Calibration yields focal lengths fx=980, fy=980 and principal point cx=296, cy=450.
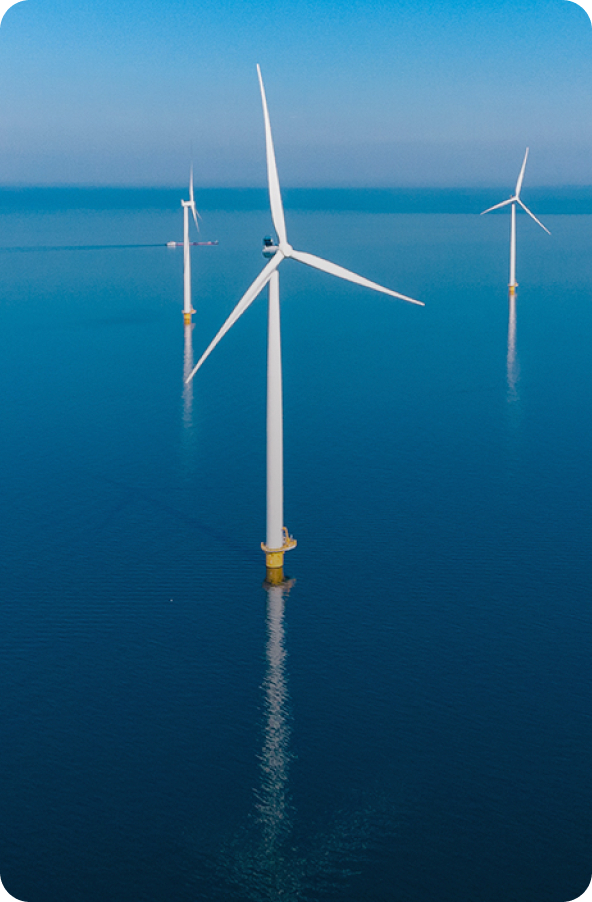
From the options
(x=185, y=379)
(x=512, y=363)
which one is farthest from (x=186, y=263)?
(x=512, y=363)

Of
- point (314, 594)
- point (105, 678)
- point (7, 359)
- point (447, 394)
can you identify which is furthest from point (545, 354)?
point (105, 678)

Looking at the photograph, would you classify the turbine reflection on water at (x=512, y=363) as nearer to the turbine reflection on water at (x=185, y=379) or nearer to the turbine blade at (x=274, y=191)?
the turbine reflection on water at (x=185, y=379)

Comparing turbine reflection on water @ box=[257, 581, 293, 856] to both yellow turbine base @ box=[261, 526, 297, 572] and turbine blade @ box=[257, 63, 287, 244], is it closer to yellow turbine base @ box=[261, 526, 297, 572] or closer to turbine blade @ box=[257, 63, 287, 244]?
yellow turbine base @ box=[261, 526, 297, 572]

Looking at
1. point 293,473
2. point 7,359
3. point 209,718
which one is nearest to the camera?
point 209,718

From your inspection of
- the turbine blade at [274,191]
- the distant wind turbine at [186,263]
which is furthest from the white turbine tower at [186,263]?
the turbine blade at [274,191]

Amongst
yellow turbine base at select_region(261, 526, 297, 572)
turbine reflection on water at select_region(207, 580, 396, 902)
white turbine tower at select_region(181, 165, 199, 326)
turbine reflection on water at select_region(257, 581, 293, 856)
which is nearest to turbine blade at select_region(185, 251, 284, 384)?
yellow turbine base at select_region(261, 526, 297, 572)

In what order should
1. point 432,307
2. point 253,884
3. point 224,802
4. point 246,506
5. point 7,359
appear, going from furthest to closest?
A: 1. point 432,307
2. point 7,359
3. point 246,506
4. point 224,802
5. point 253,884

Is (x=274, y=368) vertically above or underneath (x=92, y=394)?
above

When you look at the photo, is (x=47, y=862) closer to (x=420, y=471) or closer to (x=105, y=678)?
(x=105, y=678)

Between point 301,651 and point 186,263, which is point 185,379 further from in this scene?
point 301,651

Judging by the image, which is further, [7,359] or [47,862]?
[7,359]
